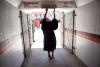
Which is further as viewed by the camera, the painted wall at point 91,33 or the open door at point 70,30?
the open door at point 70,30

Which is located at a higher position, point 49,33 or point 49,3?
point 49,3

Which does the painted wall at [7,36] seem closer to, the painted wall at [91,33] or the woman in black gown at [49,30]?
the woman in black gown at [49,30]

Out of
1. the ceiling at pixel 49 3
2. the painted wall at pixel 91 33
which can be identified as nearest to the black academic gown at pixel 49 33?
the ceiling at pixel 49 3

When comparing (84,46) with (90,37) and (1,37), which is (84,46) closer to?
(90,37)

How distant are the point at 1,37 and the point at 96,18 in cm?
203

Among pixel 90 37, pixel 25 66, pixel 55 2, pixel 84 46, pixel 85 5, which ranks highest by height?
pixel 55 2

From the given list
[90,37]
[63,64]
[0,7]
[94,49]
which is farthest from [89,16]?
[0,7]

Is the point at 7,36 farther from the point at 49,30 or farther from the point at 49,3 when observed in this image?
the point at 49,3

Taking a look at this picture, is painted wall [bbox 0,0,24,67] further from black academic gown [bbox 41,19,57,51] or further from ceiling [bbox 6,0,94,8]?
black academic gown [bbox 41,19,57,51]

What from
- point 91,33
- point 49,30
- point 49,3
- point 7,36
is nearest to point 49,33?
point 49,30

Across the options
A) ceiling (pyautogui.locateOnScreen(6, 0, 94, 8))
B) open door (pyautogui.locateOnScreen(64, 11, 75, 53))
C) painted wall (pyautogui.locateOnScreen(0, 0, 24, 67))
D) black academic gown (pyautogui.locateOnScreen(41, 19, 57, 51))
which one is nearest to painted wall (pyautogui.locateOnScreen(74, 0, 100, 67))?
ceiling (pyautogui.locateOnScreen(6, 0, 94, 8))

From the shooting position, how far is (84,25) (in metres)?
3.12

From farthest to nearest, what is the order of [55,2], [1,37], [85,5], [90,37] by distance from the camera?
[55,2] → [85,5] → [90,37] → [1,37]

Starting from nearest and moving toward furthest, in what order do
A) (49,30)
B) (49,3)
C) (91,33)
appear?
(91,33) → (49,3) → (49,30)
